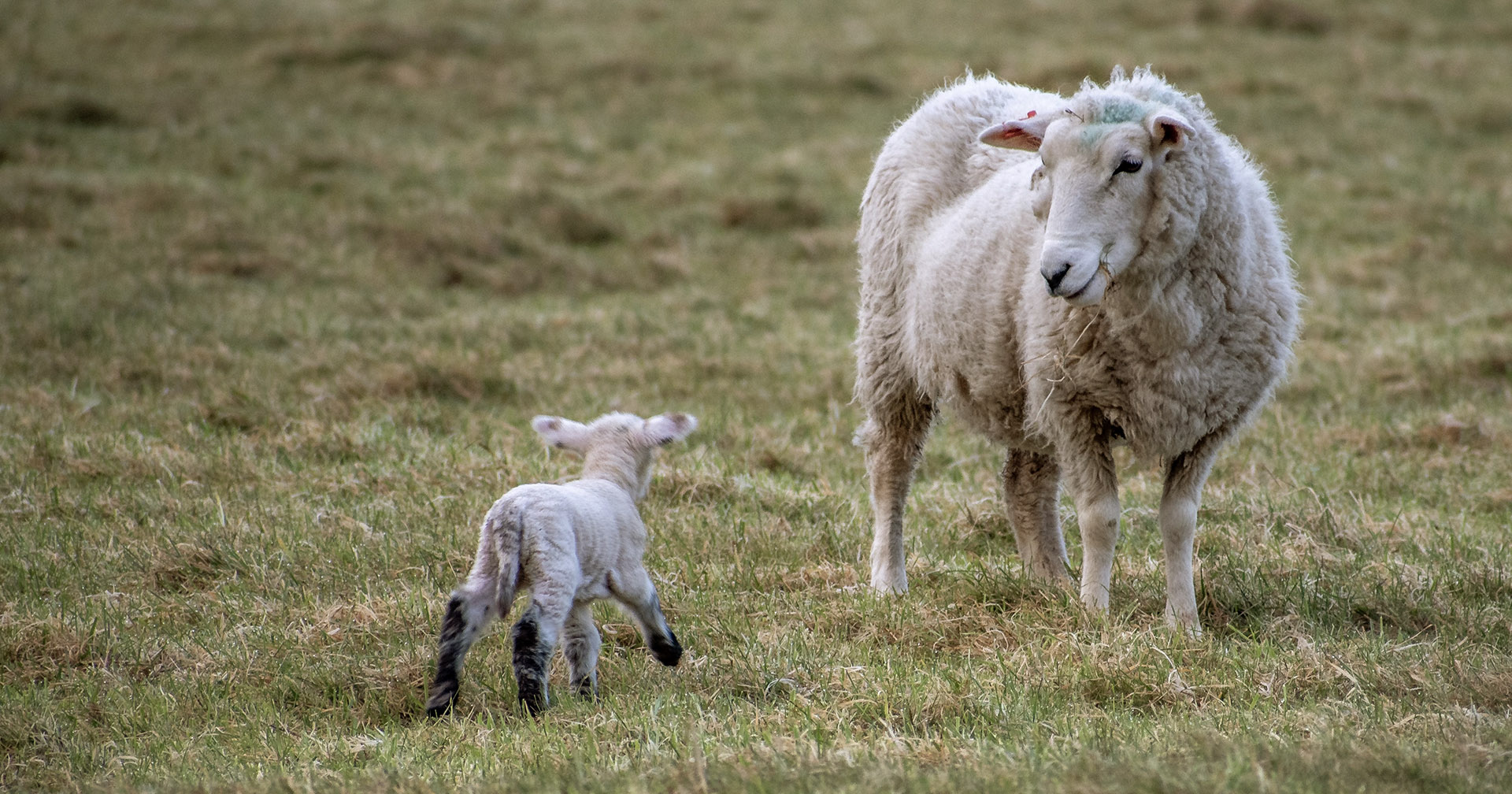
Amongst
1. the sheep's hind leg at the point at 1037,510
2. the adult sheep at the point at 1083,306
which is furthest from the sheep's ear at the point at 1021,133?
the sheep's hind leg at the point at 1037,510

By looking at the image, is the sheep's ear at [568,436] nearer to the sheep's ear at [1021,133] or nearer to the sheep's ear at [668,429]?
the sheep's ear at [668,429]

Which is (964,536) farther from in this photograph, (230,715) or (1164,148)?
(230,715)

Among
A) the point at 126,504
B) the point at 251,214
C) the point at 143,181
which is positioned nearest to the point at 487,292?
the point at 251,214

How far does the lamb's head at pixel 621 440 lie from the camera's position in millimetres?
4562

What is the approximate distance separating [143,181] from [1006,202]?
9340 mm

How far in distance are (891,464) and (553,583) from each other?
6.62 feet

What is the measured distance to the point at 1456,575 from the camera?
4.87 m

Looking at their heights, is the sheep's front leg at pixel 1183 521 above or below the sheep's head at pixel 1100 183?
below

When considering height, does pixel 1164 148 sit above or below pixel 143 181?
above

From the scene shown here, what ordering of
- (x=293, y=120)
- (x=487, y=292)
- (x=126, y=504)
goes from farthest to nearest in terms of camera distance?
(x=293, y=120) < (x=487, y=292) < (x=126, y=504)

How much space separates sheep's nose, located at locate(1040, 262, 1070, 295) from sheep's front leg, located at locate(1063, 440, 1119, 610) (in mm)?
787

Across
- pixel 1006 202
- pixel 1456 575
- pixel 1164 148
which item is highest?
pixel 1164 148

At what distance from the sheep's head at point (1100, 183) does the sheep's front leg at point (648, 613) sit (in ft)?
4.87

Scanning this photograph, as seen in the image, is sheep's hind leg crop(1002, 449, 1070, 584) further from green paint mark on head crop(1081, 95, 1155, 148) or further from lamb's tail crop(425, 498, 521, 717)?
lamb's tail crop(425, 498, 521, 717)
